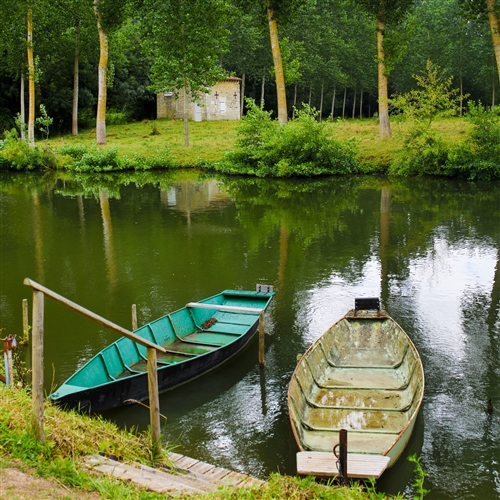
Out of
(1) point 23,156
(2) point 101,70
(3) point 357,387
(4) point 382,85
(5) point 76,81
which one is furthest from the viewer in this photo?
(5) point 76,81

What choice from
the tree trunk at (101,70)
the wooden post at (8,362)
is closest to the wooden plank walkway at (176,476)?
the wooden post at (8,362)

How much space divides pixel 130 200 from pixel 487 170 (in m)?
18.9

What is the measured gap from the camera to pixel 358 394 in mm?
9289

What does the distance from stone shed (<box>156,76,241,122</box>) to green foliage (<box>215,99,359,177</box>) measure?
25098mm

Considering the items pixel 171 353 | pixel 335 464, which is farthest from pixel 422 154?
pixel 335 464

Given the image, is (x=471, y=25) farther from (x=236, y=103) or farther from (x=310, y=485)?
(x=310, y=485)

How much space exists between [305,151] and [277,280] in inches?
829

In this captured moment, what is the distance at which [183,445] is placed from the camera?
8492 millimetres

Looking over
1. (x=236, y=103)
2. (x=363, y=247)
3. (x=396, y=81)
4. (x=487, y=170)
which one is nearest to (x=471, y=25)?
(x=396, y=81)

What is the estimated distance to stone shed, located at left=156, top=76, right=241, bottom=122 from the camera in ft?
202

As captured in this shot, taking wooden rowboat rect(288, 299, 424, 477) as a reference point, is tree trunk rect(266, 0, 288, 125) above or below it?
above

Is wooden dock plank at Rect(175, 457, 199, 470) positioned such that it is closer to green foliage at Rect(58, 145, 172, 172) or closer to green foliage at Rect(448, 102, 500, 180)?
green foliage at Rect(448, 102, 500, 180)

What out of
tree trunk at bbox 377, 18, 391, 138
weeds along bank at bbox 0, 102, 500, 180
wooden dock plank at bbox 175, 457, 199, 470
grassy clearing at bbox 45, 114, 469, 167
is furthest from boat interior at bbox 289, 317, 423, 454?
tree trunk at bbox 377, 18, 391, 138

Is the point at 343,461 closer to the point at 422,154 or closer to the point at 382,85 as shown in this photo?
the point at 422,154
